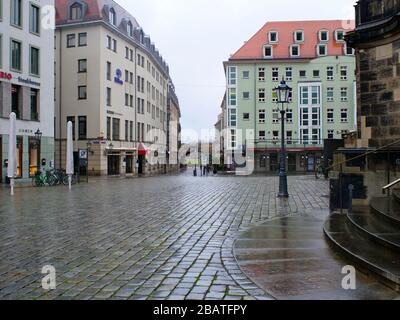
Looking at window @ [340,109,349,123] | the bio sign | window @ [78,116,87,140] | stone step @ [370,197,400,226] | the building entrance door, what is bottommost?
stone step @ [370,197,400,226]

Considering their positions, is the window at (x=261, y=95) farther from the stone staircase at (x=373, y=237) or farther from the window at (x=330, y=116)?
the stone staircase at (x=373, y=237)

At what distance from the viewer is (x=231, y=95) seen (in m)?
72.0

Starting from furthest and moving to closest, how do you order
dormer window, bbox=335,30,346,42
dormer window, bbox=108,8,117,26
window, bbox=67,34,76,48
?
dormer window, bbox=335,30,346,42, dormer window, bbox=108,8,117,26, window, bbox=67,34,76,48

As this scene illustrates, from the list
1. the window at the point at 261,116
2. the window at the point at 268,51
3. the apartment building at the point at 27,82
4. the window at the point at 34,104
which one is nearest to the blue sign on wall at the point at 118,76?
the apartment building at the point at 27,82

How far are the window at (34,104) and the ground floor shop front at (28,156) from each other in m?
1.66

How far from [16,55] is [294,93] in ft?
153

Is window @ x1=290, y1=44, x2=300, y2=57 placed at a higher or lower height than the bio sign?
higher

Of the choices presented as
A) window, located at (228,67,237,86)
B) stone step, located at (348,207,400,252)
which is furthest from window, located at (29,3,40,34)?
window, located at (228,67,237,86)

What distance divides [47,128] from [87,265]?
3152 centimetres

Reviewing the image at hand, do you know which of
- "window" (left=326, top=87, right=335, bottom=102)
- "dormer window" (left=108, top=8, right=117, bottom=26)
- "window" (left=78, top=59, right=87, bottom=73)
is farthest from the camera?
"window" (left=326, top=87, right=335, bottom=102)

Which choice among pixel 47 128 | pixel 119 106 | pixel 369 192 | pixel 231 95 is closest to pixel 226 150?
pixel 231 95

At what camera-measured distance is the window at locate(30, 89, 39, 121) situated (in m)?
34.8

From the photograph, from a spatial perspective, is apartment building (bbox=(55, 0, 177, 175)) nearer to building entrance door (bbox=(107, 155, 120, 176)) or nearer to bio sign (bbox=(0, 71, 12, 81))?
building entrance door (bbox=(107, 155, 120, 176))

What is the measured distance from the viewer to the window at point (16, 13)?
3253cm
